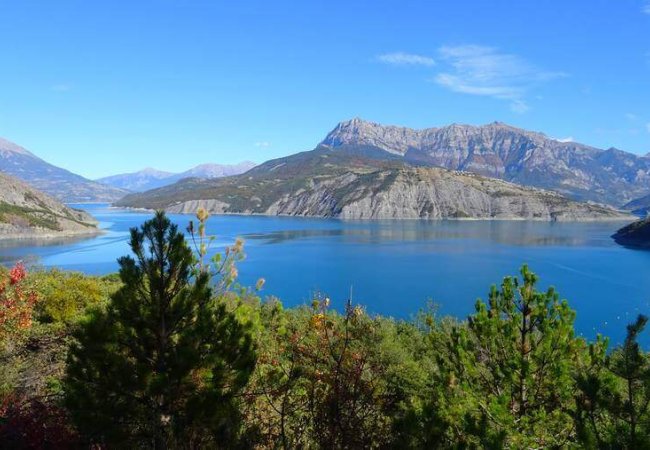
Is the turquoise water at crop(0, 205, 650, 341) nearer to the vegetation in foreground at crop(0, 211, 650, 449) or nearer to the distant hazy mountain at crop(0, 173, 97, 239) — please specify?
the distant hazy mountain at crop(0, 173, 97, 239)

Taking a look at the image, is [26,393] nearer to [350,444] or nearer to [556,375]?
[350,444]

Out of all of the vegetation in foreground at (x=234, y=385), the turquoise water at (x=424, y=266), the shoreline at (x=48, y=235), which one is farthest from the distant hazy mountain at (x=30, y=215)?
the vegetation in foreground at (x=234, y=385)

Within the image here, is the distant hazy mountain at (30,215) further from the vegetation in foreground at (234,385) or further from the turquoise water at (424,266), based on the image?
the vegetation in foreground at (234,385)

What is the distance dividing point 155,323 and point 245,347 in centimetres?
144

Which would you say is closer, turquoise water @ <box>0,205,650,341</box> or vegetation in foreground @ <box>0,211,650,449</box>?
vegetation in foreground @ <box>0,211,650,449</box>

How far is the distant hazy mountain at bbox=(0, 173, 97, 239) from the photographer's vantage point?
148000 mm

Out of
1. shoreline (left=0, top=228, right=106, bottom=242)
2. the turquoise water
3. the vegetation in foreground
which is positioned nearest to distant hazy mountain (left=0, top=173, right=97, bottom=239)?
shoreline (left=0, top=228, right=106, bottom=242)

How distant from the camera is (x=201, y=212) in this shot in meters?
8.68

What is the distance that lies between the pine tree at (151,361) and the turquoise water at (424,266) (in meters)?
42.6

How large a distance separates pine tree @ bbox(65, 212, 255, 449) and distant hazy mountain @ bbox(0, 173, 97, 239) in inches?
6386

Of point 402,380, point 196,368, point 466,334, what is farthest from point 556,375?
point 402,380

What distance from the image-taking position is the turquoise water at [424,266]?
220 ft

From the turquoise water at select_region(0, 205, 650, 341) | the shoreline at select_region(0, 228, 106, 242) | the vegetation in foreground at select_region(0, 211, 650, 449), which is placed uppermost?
the vegetation in foreground at select_region(0, 211, 650, 449)

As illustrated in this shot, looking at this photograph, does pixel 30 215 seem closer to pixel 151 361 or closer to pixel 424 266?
pixel 424 266
